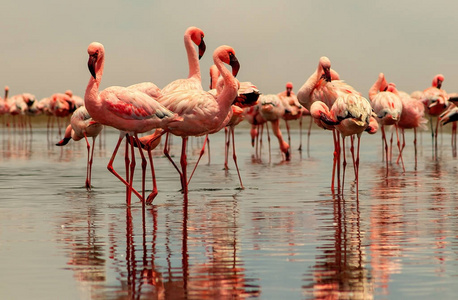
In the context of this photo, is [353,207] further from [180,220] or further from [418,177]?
[418,177]

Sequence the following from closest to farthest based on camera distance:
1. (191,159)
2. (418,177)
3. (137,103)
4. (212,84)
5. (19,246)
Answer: (19,246) < (137,103) < (212,84) < (418,177) < (191,159)

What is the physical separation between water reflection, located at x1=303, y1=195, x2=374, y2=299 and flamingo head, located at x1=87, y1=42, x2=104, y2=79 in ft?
10.2

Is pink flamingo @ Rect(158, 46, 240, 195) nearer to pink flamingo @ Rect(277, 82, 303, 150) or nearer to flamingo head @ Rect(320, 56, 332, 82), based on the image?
flamingo head @ Rect(320, 56, 332, 82)

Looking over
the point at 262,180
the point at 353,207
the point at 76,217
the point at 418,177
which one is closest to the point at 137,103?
the point at 76,217

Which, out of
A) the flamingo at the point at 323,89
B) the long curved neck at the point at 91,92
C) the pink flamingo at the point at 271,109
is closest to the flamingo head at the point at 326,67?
the flamingo at the point at 323,89

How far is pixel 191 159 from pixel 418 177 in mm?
7378

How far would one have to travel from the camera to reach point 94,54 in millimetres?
9531

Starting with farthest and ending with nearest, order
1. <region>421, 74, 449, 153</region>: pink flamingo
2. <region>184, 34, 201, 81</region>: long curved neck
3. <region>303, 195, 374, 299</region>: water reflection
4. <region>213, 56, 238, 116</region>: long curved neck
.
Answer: <region>421, 74, 449, 153</region>: pink flamingo, <region>184, 34, 201, 81</region>: long curved neck, <region>213, 56, 238, 116</region>: long curved neck, <region>303, 195, 374, 299</region>: water reflection

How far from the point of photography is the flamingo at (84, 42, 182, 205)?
9.45 metres

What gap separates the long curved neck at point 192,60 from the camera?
1165cm

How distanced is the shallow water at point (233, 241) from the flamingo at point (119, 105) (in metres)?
0.98

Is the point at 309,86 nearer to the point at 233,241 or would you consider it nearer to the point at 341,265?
the point at 233,241

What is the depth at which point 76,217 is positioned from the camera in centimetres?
884

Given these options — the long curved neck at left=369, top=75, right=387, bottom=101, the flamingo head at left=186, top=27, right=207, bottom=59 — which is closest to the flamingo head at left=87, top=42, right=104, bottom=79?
the flamingo head at left=186, top=27, right=207, bottom=59
